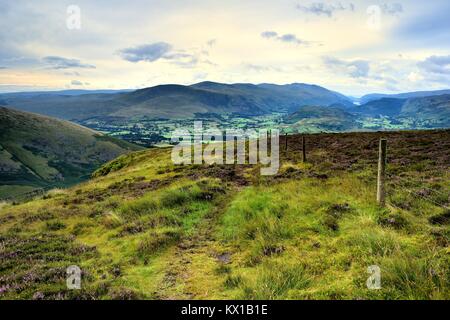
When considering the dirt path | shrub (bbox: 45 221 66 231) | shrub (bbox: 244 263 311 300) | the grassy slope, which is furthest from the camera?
shrub (bbox: 45 221 66 231)

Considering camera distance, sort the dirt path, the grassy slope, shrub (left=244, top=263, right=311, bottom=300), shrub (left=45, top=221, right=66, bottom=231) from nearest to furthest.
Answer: shrub (left=244, top=263, right=311, bottom=300)
the grassy slope
the dirt path
shrub (left=45, top=221, right=66, bottom=231)

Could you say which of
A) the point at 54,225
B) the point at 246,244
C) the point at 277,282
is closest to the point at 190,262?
the point at 246,244

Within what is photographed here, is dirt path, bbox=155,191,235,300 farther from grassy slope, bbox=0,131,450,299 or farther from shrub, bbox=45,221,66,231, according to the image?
shrub, bbox=45,221,66,231

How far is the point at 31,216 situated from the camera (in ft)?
62.6

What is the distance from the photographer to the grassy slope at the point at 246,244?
8.13 m

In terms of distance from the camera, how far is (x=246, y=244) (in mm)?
11953

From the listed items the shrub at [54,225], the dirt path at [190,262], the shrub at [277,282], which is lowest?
the shrub at [54,225]

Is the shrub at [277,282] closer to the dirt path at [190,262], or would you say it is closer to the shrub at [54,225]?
the dirt path at [190,262]

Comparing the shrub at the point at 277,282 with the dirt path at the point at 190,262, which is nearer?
the shrub at the point at 277,282

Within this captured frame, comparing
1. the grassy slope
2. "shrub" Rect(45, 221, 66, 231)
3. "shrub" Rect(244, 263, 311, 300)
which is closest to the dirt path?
the grassy slope

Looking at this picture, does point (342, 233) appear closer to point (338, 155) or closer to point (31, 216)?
point (31, 216)

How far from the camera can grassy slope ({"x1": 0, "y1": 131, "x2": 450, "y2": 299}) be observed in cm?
813

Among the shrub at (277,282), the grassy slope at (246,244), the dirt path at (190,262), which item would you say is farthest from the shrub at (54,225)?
the shrub at (277,282)

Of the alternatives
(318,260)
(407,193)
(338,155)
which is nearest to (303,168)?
(338,155)
